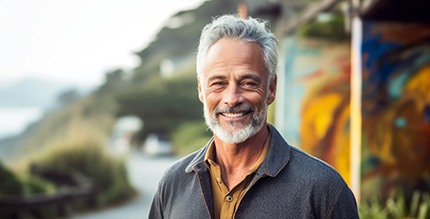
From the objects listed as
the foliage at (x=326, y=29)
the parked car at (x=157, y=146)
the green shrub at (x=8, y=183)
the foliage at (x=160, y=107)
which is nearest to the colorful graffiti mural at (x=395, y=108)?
the foliage at (x=326, y=29)

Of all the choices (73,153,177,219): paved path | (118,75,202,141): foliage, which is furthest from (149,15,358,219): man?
(118,75,202,141): foliage

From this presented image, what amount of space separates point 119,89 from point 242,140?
4219cm

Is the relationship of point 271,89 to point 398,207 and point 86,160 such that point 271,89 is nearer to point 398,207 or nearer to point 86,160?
point 398,207

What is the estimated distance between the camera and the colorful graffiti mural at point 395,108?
9742 millimetres

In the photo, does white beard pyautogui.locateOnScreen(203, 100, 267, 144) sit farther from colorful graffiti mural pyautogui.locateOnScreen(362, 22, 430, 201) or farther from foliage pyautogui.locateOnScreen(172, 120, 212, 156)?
foliage pyautogui.locateOnScreen(172, 120, 212, 156)

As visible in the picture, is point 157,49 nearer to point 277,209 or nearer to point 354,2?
point 354,2

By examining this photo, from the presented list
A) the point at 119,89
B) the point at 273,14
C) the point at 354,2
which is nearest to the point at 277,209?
the point at 354,2

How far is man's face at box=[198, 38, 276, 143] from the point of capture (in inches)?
92.9

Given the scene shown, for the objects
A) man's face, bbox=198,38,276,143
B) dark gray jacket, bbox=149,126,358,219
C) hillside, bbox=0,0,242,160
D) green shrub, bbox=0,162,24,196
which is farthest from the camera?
hillside, bbox=0,0,242,160

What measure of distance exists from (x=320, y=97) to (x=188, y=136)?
903 inches

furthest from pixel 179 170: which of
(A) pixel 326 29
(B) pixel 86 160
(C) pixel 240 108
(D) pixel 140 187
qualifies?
(D) pixel 140 187

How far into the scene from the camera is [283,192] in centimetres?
230

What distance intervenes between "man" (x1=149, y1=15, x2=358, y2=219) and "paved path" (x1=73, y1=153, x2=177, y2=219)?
1177 cm

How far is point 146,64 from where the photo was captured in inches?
1783
